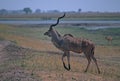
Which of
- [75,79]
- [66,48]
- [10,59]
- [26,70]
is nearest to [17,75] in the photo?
[26,70]

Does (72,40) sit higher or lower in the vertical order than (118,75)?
higher

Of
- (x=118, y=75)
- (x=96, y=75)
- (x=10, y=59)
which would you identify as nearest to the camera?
(x=96, y=75)

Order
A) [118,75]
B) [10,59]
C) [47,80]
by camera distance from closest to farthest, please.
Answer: [47,80] < [118,75] < [10,59]

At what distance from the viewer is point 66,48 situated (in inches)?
666

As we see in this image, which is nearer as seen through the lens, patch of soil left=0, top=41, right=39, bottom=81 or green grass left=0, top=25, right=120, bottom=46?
patch of soil left=0, top=41, right=39, bottom=81

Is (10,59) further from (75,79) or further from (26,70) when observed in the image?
(75,79)

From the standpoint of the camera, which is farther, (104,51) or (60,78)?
(104,51)

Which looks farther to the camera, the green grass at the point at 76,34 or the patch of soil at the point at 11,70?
the green grass at the point at 76,34

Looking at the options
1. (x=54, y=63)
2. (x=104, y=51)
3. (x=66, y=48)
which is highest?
(x=66, y=48)

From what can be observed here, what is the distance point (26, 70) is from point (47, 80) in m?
1.86

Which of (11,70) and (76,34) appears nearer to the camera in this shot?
(11,70)

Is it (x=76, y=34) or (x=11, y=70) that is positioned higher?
(x=11, y=70)

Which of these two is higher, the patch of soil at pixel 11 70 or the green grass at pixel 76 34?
the patch of soil at pixel 11 70

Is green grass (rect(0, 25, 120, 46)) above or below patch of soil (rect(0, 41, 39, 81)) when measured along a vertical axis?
below
